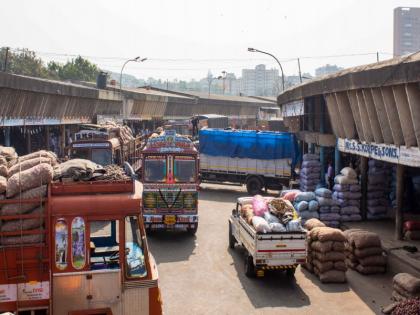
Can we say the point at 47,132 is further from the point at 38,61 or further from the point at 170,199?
the point at 38,61

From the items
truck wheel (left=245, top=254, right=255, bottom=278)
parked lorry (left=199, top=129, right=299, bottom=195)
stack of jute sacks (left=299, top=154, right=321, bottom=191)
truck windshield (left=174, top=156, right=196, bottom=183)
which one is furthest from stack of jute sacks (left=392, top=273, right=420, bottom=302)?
parked lorry (left=199, top=129, right=299, bottom=195)

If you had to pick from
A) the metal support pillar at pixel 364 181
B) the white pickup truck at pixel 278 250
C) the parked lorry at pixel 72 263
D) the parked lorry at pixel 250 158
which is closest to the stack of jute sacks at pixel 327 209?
the metal support pillar at pixel 364 181

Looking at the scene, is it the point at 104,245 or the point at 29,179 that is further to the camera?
the point at 104,245

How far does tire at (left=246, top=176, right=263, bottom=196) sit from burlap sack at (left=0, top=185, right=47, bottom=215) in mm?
20035

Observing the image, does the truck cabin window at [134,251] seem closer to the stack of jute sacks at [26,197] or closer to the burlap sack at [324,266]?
the stack of jute sacks at [26,197]

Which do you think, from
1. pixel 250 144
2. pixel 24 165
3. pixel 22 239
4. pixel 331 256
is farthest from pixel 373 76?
pixel 250 144

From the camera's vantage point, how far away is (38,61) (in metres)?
89.2

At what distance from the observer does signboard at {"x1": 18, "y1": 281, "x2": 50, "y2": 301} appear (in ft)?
22.7

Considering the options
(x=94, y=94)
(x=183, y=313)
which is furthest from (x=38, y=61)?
(x=183, y=313)

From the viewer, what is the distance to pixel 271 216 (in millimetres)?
12797

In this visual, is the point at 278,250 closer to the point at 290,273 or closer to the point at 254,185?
the point at 290,273

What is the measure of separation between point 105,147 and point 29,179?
13984 mm

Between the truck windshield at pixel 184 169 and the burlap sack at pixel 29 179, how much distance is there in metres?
9.36

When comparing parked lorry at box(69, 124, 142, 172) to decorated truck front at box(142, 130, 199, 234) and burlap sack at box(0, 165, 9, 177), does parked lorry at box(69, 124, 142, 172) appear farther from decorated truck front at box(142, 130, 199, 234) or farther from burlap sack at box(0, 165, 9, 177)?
burlap sack at box(0, 165, 9, 177)
